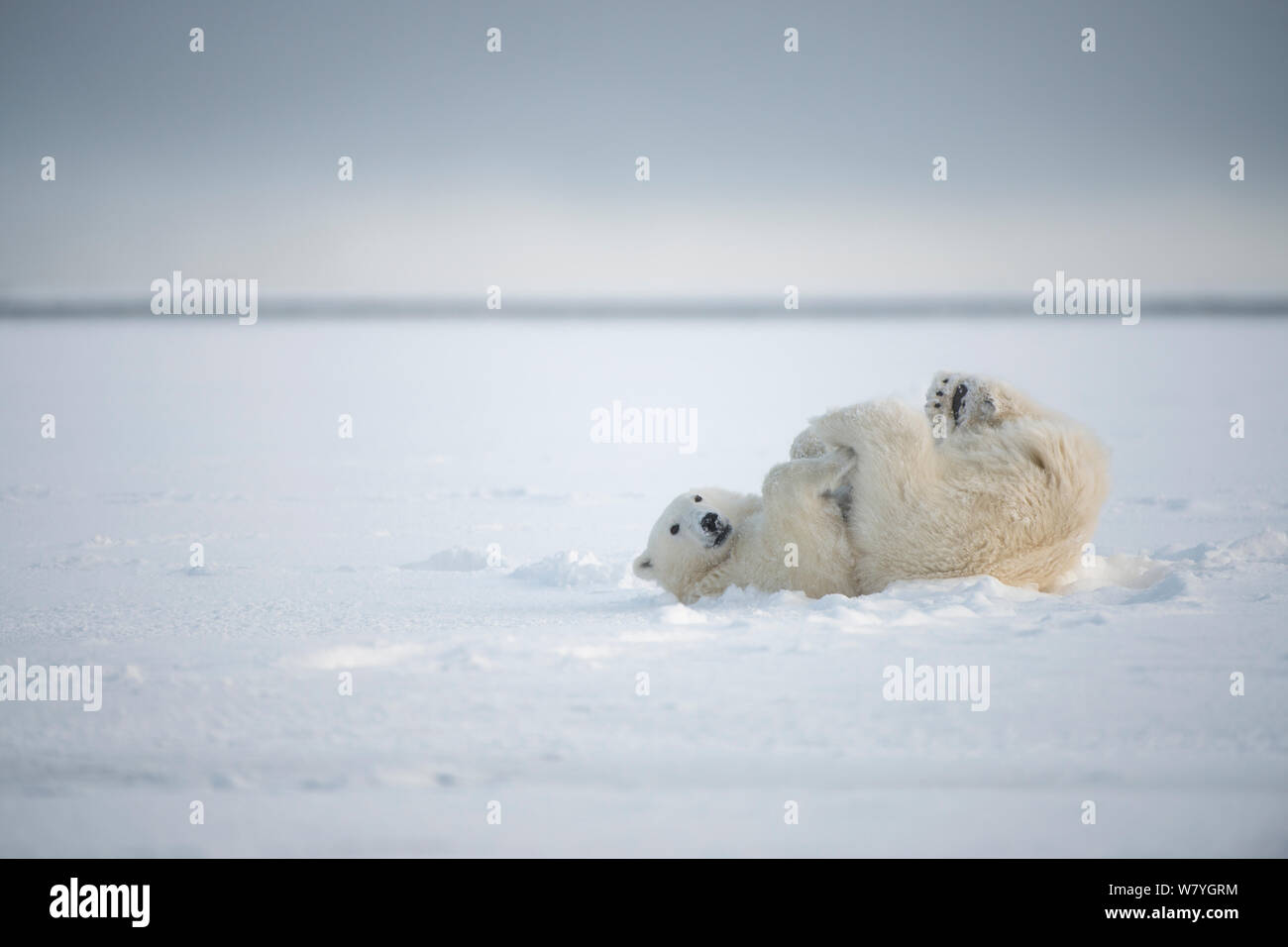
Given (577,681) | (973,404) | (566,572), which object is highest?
(973,404)

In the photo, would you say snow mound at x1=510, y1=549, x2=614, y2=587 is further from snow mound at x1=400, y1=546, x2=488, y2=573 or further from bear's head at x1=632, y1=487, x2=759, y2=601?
bear's head at x1=632, y1=487, x2=759, y2=601

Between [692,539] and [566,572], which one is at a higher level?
[692,539]

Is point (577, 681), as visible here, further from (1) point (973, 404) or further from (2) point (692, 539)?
(1) point (973, 404)

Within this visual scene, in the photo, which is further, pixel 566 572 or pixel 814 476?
pixel 566 572

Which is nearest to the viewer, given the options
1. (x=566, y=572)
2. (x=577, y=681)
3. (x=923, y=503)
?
(x=577, y=681)

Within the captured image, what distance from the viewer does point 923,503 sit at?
3.61 metres

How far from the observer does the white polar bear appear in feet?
11.8

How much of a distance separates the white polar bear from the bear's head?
0.01 meters

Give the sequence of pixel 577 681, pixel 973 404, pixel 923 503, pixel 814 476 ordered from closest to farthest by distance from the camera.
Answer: pixel 577 681, pixel 923 503, pixel 814 476, pixel 973 404

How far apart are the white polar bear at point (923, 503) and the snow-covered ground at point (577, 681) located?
0.12 meters

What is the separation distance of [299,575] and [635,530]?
1841 mm

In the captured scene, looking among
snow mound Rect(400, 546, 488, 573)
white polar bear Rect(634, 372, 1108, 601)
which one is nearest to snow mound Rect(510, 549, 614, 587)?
snow mound Rect(400, 546, 488, 573)

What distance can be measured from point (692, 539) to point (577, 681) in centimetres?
116

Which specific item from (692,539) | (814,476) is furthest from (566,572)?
(814,476)
